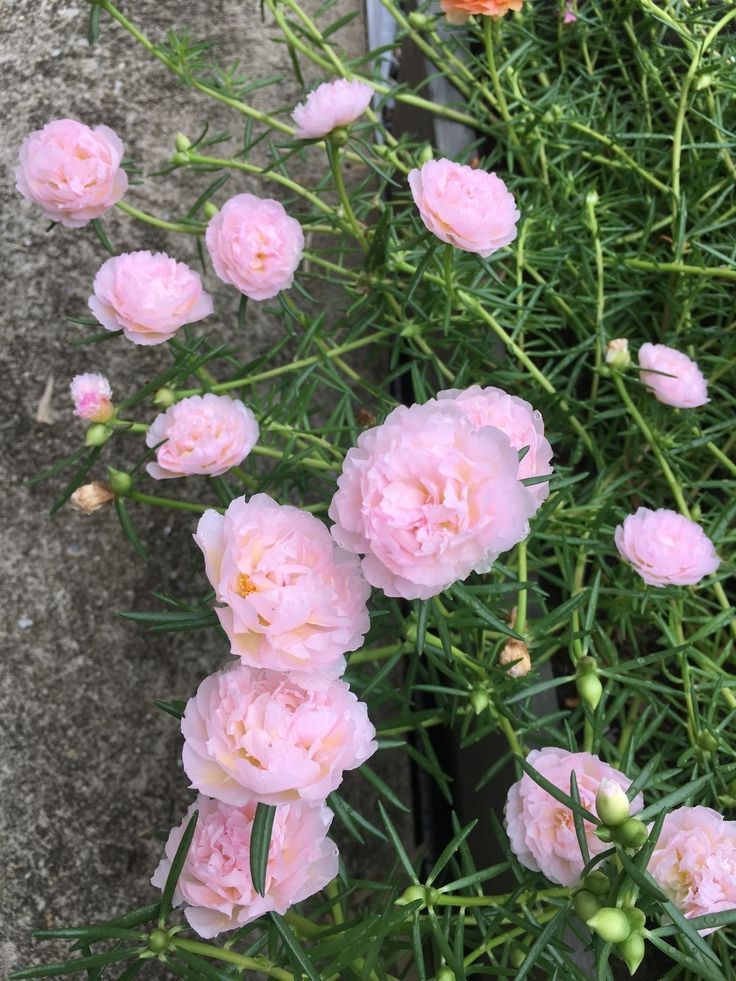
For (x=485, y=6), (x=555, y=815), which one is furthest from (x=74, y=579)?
(x=485, y=6)

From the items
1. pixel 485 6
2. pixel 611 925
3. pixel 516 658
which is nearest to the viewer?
pixel 611 925

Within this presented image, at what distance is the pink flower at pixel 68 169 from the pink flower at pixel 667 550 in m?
0.61

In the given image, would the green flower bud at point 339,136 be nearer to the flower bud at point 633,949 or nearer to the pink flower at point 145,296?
the pink flower at point 145,296

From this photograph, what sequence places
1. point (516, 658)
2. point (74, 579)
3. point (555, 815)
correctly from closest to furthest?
point (555, 815) → point (516, 658) → point (74, 579)

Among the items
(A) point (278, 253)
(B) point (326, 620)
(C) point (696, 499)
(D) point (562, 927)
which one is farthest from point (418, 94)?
(D) point (562, 927)

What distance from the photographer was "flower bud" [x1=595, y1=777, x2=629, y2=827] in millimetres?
422

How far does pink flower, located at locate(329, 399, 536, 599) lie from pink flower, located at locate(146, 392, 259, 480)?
0.67ft

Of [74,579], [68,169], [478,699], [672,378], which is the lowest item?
[74,579]

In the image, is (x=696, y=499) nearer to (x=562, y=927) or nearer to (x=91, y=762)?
(x=562, y=927)

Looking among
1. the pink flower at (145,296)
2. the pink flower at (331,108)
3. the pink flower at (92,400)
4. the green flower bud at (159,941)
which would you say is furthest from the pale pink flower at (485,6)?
the green flower bud at (159,941)

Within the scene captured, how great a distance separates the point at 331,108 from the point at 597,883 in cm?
65

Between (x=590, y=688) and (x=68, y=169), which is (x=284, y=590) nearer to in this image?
(x=590, y=688)

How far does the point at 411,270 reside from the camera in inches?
33.0

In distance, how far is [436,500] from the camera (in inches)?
16.8
